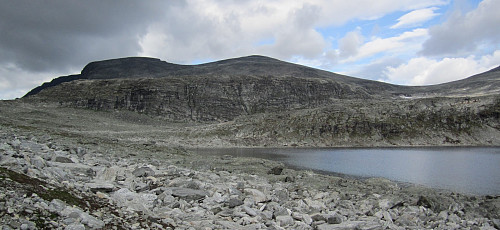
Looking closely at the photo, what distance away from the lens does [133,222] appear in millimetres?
9148

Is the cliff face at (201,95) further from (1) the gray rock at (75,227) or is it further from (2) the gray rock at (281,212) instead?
(1) the gray rock at (75,227)

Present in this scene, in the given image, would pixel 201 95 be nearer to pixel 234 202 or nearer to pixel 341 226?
pixel 234 202

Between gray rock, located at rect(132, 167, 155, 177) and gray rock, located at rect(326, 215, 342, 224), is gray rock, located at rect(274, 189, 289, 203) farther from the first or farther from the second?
gray rock, located at rect(132, 167, 155, 177)

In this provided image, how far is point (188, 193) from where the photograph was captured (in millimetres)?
13000

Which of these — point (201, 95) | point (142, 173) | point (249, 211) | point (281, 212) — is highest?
point (201, 95)

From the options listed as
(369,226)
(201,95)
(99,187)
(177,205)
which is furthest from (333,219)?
(201,95)

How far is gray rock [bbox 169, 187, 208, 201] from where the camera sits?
1274 centimetres

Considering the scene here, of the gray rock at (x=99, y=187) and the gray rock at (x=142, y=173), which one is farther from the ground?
the gray rock at (x=99, y=187)

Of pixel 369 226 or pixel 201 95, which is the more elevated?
pixel 201 95

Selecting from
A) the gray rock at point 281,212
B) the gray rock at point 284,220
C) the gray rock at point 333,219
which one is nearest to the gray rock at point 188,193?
the gray rock at point 281,212

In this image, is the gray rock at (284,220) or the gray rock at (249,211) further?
the gray rock at (249,211)

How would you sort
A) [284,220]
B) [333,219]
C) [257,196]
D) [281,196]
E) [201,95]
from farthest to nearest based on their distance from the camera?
[201,95], [281,196], [257,196], [333,219], [284,220]

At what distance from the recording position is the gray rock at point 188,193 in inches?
502

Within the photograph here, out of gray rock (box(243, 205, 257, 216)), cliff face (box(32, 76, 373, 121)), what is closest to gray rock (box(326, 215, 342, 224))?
gray rock (box(243, 205, 257, 216))
